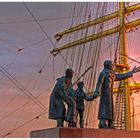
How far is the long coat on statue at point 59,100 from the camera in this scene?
8289 millimetres

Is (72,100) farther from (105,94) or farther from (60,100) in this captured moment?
(105,94)

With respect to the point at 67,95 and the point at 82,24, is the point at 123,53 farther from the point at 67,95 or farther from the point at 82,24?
the point at 67,95

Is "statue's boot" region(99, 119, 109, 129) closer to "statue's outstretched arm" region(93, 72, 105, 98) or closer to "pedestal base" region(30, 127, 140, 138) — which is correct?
"pedestal base" region(30, 127, 140, 138)

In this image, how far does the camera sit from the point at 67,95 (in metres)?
8.27

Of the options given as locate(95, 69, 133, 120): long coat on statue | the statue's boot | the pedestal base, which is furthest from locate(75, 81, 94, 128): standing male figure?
the pedestal base

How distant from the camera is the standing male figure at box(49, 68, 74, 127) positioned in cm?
829

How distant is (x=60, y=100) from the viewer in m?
8.41

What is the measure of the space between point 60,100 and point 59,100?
0.8 inches

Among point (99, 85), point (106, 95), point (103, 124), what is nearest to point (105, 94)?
point (106, 95)

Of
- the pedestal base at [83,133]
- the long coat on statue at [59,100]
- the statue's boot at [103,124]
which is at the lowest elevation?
the pedestal base at [83,133]

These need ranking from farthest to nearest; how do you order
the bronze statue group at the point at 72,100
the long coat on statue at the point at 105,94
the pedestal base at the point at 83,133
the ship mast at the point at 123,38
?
the ship mast at the point at 123,38 → the long coat on statue at the point at 105,94 → the bronze statue group at the point at 72,100 → the pedestal base at the point at 83,133

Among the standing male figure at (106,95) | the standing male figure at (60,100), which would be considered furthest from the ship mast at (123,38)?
the standing male figure at (60,100)

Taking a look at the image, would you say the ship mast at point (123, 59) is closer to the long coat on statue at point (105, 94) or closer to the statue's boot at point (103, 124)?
the long coat on statue at point (105, 94)

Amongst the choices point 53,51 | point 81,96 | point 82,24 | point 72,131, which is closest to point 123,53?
point 82,24
